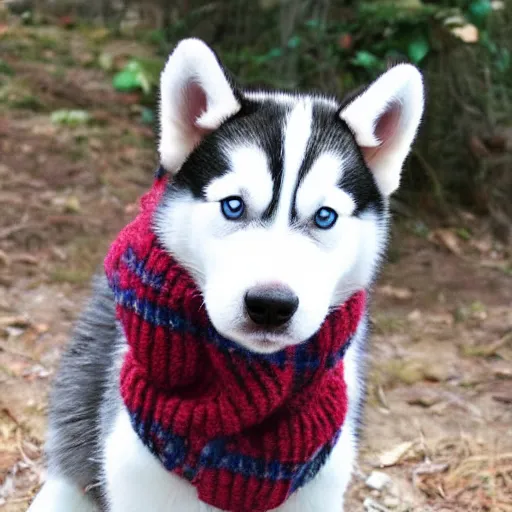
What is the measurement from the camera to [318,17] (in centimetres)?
391

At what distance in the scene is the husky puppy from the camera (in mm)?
1289

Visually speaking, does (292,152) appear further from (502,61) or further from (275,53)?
(502,61)

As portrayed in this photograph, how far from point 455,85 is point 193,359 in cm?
288

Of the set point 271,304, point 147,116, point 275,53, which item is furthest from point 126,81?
point 271,304

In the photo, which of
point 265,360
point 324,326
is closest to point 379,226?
point 324,326

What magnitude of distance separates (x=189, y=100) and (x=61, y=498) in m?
1.15

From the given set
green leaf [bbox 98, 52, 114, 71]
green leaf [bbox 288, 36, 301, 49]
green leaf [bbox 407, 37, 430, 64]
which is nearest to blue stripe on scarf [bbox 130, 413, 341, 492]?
green leaf [bbox 407, 37, 430, 64]

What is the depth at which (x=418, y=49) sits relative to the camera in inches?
144

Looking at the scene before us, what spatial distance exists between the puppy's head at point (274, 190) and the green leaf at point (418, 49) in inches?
89.7

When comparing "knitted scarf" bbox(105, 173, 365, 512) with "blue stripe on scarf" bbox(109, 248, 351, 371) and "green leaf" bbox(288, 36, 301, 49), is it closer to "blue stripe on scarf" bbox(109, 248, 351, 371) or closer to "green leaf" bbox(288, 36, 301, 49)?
"blue stripe on scarf" bbox(109, 248, 351, 371)

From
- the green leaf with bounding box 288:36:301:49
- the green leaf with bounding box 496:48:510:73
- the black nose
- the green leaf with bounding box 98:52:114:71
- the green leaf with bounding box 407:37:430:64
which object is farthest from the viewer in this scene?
the green leaf with bounding box 98:52:114:71

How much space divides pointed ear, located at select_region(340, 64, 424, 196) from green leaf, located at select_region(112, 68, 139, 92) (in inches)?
142

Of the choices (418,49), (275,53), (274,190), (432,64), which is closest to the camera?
(274,190)

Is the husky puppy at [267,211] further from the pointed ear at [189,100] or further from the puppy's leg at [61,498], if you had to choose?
the puppy's leg at [61,498]
